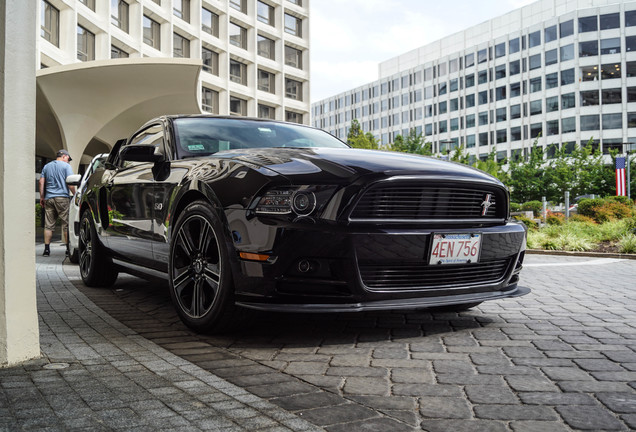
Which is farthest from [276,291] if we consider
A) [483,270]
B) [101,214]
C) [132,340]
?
[101,214]

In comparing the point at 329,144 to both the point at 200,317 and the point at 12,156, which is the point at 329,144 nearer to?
the point at 200,317

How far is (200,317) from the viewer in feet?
13.1

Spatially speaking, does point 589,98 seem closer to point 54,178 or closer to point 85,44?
point 85,44

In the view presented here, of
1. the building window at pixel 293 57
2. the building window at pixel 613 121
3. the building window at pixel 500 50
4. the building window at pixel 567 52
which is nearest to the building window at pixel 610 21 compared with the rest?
the building window at pixel 567 52

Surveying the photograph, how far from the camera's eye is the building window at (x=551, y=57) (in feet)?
236

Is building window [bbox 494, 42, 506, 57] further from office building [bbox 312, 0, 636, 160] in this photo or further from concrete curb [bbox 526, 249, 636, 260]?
concrete curb [bbox 526, 249, 636, 260]

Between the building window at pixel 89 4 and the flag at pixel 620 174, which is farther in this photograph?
the flag at pixel 620 174

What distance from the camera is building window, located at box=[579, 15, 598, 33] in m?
68.6

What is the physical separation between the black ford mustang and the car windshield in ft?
0.33

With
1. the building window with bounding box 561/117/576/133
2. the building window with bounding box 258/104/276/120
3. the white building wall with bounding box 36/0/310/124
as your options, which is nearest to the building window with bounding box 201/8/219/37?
the white building wall with bounding box 36/0/310/124

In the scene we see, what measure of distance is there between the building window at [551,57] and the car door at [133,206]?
244 feet

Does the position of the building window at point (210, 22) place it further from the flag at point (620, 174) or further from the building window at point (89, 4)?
the flag at point (620, 174)

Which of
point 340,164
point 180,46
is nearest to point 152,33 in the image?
point 180,46

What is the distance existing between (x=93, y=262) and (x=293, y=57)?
4732cm
